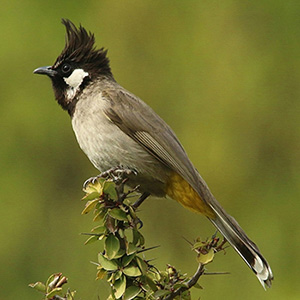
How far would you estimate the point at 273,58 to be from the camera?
213 inches

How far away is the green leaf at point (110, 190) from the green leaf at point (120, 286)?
0.98ft

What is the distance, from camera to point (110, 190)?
2.58 metres

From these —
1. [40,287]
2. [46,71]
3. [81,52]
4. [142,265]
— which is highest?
[81,52]

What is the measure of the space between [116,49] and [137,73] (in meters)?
0.24

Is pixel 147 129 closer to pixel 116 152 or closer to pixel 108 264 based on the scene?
pixel 116 152

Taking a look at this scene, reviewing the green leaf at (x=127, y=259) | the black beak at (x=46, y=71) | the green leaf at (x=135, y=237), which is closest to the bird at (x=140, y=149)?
the black beak at (x=46, y=71)

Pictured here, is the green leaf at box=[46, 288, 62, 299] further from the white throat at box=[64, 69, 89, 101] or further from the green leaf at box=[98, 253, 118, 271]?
the white throat at box=[64, 69, 89, 101]

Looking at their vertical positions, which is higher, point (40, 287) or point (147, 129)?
point (147, 129)

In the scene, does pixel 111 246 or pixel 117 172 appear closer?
pixel 111 246

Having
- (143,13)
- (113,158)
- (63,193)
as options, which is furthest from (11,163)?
(113,158)

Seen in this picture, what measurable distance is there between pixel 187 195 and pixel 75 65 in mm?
986

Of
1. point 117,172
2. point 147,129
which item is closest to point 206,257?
point 117,172

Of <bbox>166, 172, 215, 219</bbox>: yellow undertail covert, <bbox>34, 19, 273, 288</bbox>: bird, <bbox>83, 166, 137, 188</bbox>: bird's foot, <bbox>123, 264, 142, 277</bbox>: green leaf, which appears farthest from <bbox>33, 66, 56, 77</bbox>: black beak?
<bbox>123, 264, 142, 277</bbox>: green leaf

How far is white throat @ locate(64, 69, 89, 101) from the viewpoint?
12.5 feet
